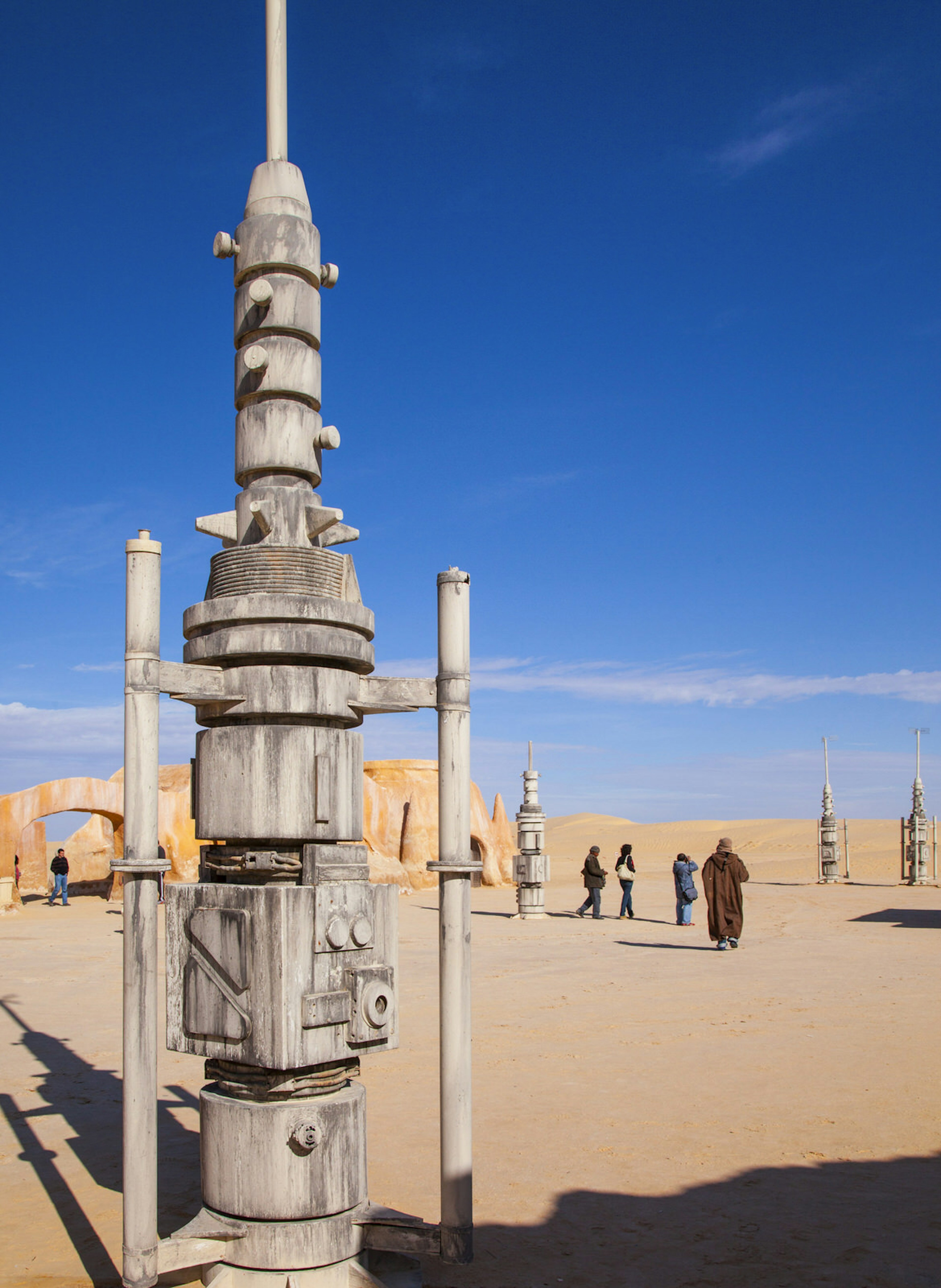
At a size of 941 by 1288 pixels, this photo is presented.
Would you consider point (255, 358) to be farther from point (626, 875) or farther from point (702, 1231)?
point (626, 875)

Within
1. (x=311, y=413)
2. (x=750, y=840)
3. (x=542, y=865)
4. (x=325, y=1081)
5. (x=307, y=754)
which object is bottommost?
(x=750, y=840)

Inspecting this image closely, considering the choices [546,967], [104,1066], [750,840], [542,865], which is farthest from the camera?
[750,840]

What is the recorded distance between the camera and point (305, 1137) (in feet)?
12.6

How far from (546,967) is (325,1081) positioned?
9721 mm

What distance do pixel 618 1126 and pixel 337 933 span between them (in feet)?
11.6

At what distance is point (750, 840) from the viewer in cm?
5491

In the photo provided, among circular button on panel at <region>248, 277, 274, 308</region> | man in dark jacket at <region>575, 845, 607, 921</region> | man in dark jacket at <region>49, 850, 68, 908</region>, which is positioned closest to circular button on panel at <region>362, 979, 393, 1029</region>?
circular button on panel at <region>248, 277, 274, 308</region>

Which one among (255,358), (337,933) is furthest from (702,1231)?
(255,358)

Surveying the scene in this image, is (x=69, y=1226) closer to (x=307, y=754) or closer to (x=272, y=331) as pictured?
(x=307, y=754)

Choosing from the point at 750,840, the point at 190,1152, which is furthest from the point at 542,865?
the point at 750,840

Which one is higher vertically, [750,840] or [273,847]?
[273,847]

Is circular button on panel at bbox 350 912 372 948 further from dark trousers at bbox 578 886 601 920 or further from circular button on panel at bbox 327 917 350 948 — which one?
dark trousers at bbox 578 886 601 920

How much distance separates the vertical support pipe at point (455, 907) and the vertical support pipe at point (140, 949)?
1.04 m

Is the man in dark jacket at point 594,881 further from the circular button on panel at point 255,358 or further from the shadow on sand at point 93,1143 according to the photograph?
the circular button on panel at point 255,358
